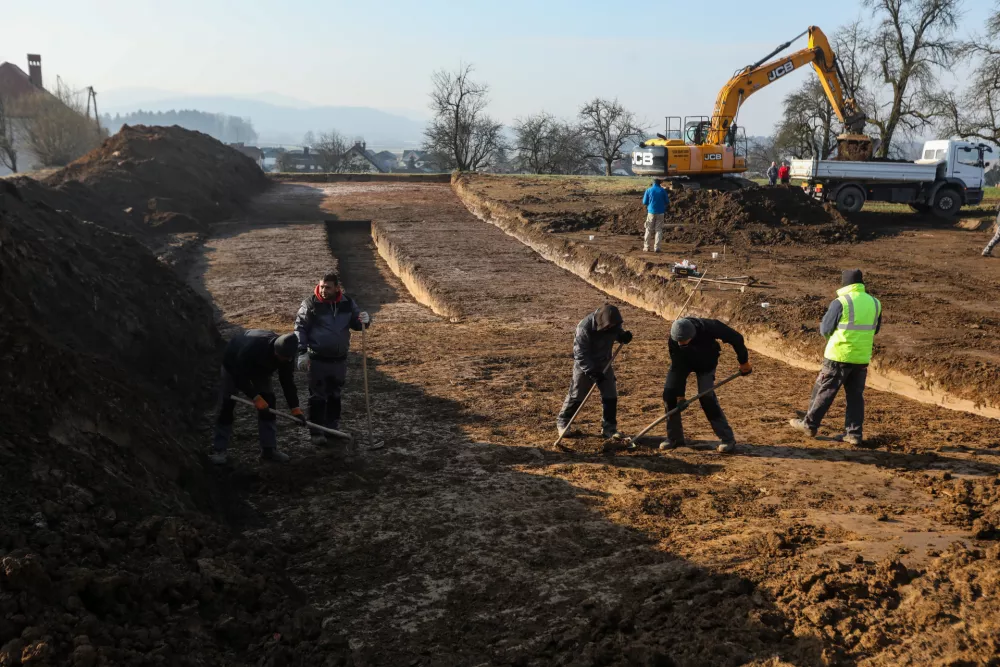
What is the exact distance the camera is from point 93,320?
799 cm

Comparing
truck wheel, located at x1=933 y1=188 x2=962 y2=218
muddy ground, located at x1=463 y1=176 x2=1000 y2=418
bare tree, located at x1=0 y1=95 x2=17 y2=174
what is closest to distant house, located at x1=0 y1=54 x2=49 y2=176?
bare tree, located at x1=0 y1=95 x2=17 y2=174

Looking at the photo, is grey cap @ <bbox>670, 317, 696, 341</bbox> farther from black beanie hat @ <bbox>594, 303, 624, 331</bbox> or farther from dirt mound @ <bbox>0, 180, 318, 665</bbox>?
dirt mound @ <bbox>0, 180, 318, 665</bbox>

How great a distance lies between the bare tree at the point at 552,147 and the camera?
2343 inches

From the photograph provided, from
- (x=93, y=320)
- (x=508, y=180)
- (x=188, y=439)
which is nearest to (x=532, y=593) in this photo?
(x=188, y=439)

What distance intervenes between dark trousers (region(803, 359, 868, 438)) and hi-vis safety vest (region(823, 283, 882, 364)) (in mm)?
87

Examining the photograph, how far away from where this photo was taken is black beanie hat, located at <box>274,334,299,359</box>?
21.1 feet

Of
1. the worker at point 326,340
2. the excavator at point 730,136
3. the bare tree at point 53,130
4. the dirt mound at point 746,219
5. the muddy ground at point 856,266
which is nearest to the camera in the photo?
the worker at point 326,340

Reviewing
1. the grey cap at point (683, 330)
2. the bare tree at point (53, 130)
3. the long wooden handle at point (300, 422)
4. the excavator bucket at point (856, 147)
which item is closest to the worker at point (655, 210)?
the excavator bucket at point (856, 147)

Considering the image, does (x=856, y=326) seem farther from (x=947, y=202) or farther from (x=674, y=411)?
(x=947, y=202)

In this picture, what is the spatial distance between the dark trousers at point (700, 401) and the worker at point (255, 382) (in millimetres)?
3291

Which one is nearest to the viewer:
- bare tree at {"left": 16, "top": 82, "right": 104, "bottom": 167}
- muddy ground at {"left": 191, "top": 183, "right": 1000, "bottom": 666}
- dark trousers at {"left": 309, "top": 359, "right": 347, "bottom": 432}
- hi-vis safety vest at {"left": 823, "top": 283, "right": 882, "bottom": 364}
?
muddy ground at {"left": 191, "top": 183, "right": 1000, "bottom": 666}

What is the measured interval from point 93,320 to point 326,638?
5305 millimetres

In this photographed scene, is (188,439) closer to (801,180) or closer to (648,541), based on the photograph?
(648,541)

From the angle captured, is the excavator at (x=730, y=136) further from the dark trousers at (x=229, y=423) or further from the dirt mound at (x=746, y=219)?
the dark trousers at (x=229, y=423)
